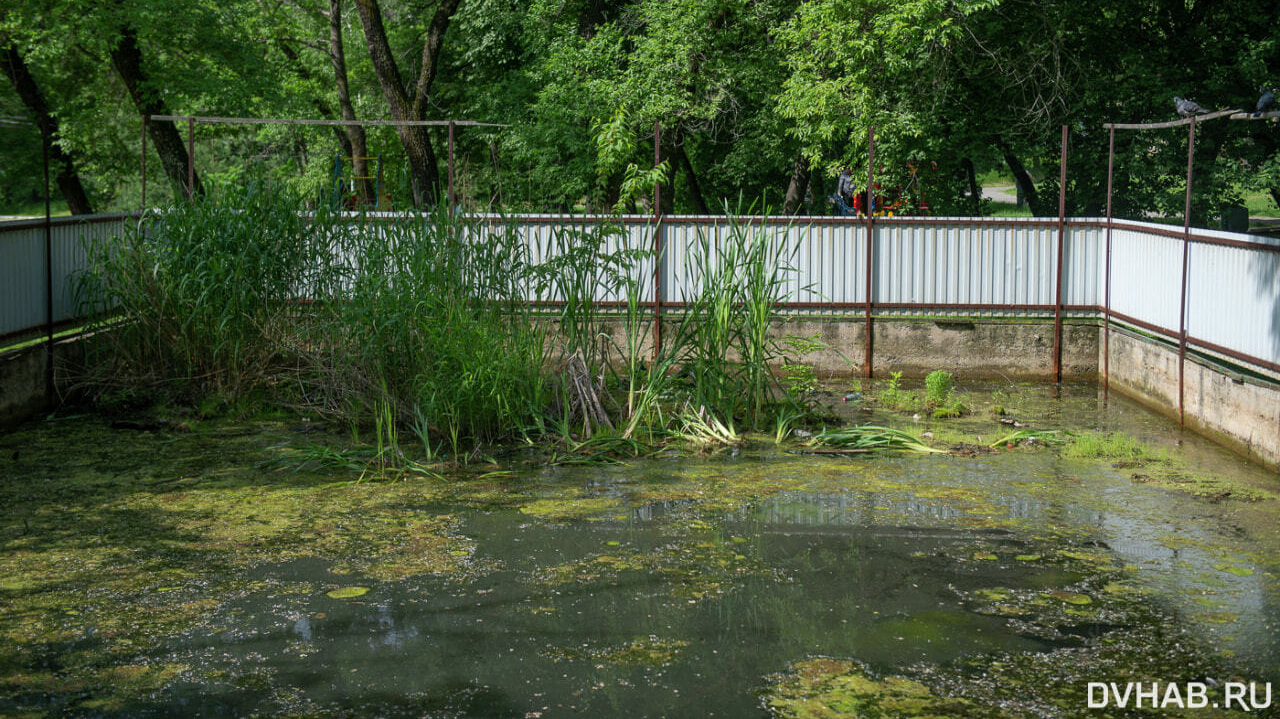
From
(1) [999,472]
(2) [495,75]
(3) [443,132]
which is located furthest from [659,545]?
(3) [443,132]

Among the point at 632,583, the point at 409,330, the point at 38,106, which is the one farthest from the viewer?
the point at 38,106

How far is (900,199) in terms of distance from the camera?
54.2 feet

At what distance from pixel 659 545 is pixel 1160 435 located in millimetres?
4817

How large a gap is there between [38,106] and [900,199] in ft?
46.0

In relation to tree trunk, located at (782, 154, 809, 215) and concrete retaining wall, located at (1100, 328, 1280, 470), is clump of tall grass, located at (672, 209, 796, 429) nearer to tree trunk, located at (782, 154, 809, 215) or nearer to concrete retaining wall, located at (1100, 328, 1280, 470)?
concrete retaining wall, located at (1100, 328, 1280, 470)

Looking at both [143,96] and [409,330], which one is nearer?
[409,330]

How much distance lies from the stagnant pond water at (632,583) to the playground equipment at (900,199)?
7558 mm

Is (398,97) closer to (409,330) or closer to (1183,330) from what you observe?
(409,330)

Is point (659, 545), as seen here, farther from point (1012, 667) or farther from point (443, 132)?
point (443, 132)

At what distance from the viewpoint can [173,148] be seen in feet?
63.0

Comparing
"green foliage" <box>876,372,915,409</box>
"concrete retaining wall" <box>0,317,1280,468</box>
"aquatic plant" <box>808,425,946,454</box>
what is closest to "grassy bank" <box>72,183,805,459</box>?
"aquatic plant" <box>808,425,946,454</box>

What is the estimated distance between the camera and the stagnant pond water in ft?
15.7

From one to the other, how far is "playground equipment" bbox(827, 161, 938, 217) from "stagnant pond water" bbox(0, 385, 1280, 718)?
298 inches

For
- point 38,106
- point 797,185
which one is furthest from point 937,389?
point 38,106
